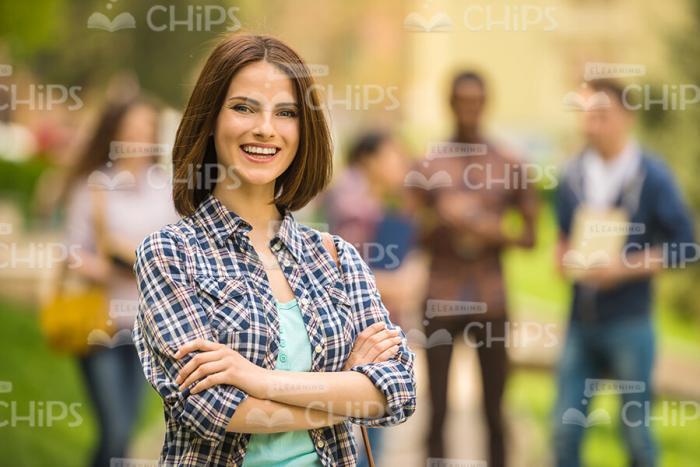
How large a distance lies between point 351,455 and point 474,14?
2.11 metres

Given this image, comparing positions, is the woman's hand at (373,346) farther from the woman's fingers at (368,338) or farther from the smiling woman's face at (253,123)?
the smiling woman's face at (253,123)

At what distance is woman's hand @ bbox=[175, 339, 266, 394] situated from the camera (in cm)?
139

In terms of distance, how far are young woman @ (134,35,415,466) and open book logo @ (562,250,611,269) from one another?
69.7 inches

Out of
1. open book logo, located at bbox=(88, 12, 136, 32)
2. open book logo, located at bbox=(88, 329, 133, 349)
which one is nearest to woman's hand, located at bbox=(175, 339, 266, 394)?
open book logo, located at bbox=(88, 329, 133, 349)

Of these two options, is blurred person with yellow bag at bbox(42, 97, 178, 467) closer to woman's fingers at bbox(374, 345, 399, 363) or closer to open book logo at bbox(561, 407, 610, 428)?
open book logo at bbox(561, 407, 610, 428)

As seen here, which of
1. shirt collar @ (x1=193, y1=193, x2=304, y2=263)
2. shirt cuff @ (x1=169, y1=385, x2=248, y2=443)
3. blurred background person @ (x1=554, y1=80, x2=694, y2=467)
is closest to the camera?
shirt cuff @ (x1=169, y1=385, x2=248, y2=443)

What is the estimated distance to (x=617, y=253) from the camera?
3.21 metres

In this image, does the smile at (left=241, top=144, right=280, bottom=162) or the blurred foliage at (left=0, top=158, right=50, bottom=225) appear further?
the blurred foliage at (left=0, top=158, right=50, bottom=225)

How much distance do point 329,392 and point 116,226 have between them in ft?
6.41

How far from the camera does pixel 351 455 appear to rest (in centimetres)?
150

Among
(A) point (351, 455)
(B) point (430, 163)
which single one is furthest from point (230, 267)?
(B) point (430, 163)

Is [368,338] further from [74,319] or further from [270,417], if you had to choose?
[74,319]

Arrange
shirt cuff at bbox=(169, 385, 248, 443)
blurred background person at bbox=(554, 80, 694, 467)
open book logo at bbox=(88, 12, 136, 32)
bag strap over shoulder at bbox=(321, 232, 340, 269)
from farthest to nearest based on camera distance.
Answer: open book logo at bbox=(88, 12, 136, 32), blurred background person at bbox=(554, 80, 694, 467), bag strap over shoulder at bbox=(321, 232, 340, 269), shirt cuff at bbox=(169, 385, 248, 443)

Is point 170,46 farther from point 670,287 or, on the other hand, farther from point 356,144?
point 670,287
